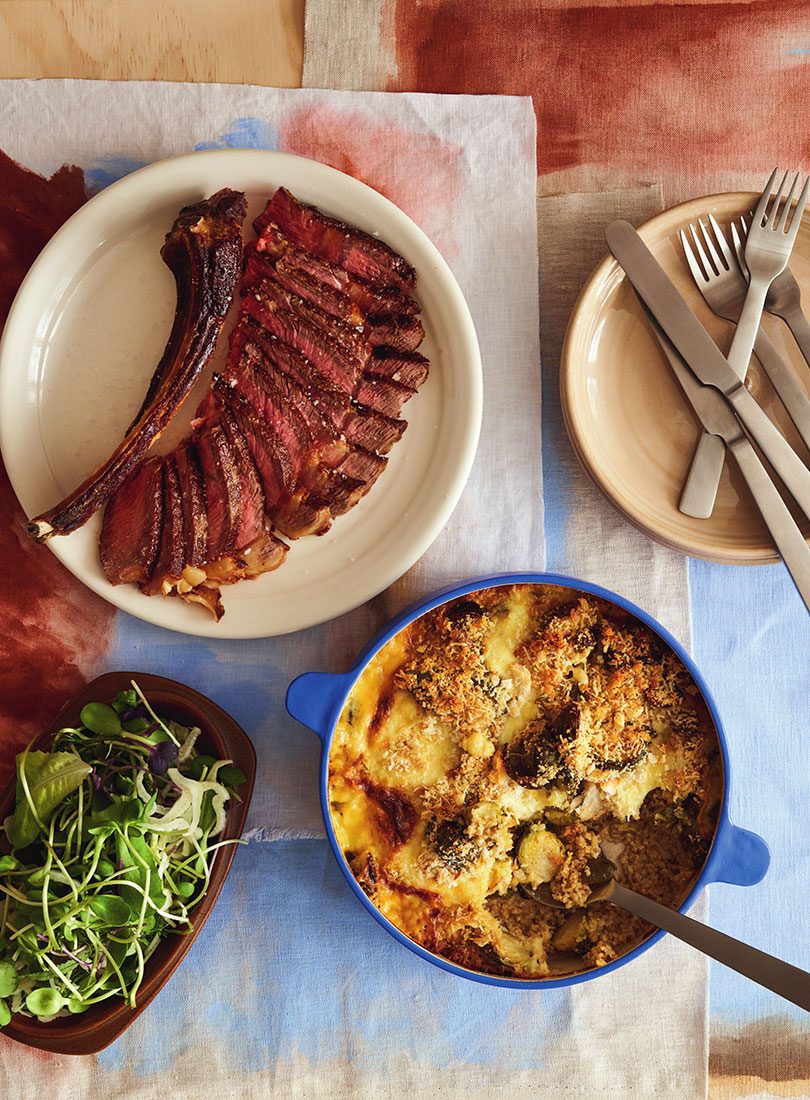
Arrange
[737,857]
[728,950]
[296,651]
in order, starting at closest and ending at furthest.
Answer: [728,950] < [737,857] < [296,651]

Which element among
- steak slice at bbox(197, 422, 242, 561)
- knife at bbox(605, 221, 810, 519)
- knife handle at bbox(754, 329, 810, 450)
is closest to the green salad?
steak slice at bbox(197, 422, 242, 561)

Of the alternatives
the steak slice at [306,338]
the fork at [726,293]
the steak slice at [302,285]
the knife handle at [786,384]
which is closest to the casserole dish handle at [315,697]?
the steak slice at [306,338]

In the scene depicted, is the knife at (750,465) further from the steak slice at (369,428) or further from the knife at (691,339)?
the steak slice at (369,428)

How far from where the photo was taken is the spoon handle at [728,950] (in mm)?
1367

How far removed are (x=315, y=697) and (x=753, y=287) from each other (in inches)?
44.8

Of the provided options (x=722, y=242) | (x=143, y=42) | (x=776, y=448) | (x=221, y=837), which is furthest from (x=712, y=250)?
(x=221, y=837)

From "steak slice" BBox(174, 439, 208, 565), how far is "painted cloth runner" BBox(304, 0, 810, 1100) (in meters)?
0.78

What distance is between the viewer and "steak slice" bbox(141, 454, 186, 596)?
5.22ft

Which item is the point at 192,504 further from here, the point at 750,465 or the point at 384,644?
the point at 750,465

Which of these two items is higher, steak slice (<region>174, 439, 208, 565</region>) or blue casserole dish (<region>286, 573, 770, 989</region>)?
steak slice (<region>174, 439, 208, 565</region>)

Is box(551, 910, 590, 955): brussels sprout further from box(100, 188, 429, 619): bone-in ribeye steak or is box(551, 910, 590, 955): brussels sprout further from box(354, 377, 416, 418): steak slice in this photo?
box(354, 377, 416, 418): steak slice

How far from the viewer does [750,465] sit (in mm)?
1665

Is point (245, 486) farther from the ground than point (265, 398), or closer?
closer

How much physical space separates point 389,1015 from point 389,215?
1582 mm
